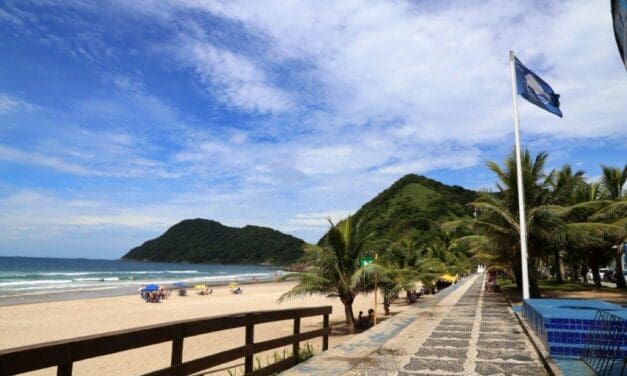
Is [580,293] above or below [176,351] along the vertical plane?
below

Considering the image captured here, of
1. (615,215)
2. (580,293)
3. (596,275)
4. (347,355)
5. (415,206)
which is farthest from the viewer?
(415,206)

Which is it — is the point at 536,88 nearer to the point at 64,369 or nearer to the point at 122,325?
the point at 64,369

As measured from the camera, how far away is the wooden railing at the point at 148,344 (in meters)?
2.74

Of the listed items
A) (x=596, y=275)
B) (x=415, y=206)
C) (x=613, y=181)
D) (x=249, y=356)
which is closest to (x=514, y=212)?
(x=596, y=275)

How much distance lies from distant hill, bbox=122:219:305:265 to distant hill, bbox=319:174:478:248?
4989cm

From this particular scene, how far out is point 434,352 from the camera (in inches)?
276

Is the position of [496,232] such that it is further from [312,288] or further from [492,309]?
[312,288]

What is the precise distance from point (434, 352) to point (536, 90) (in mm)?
9731

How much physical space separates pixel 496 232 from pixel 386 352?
11.8m

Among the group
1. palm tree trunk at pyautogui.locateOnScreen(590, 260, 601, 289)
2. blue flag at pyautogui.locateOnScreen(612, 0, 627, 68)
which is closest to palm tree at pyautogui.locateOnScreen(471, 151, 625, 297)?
palm tree trunk at pyautogui.locateOnScreen(590, 260, 601, 289)

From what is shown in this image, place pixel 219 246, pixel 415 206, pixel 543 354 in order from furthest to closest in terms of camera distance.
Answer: pixel 219 246
pixel 415 206
pixel 543 354

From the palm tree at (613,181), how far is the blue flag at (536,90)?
44.8 ft

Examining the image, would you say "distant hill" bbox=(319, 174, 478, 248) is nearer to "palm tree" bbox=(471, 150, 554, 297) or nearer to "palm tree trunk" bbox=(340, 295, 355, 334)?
"palm tree" bbox=(471, 150, 554, 297)

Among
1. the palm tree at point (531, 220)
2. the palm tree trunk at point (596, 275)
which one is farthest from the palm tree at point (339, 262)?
the palm tree trunk at point (596, 275)
